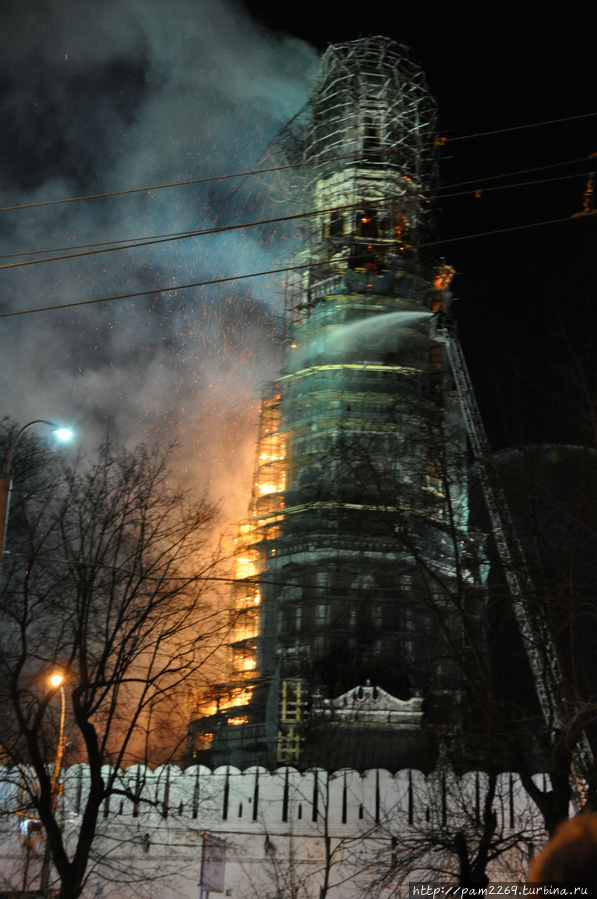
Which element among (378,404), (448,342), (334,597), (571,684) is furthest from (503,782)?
(448,342)

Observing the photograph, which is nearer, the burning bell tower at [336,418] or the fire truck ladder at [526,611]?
the fire truck ladder at [526,611]

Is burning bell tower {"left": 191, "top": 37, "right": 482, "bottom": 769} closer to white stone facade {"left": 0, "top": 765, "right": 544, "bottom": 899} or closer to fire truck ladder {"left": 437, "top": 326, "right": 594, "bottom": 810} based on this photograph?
white stone facade {"left": 0, "top": 765, "right": 544, "bottom": 899}

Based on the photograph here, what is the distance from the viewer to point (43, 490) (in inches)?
904

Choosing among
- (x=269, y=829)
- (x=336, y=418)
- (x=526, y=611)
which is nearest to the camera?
(x=526, y=611)

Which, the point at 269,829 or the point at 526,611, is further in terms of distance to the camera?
the point at 269,829

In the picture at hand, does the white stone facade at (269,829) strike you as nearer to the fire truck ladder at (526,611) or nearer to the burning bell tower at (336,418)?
the fire truck ladder at (526,611)

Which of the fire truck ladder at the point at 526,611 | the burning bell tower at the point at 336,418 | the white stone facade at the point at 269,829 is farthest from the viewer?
the burning bell tower at the point at 336,418

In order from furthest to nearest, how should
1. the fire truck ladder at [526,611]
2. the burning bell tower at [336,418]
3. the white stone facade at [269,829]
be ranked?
the burning bell tower at [336,418]
the white stone facade at [269,829]
the fire truck ladder at [526,611]

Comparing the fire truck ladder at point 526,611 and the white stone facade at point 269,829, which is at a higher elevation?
the fire truck ladder at point 526,611

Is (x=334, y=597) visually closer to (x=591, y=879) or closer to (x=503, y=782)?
(x=503, y=782)

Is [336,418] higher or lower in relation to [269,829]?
higher

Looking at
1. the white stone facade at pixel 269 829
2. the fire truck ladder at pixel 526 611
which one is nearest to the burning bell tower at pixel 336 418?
the white stone facade at pixel 269 829

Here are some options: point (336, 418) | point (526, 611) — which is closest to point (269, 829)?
point (526, 611)

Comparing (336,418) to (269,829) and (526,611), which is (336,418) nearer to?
(269,829)
